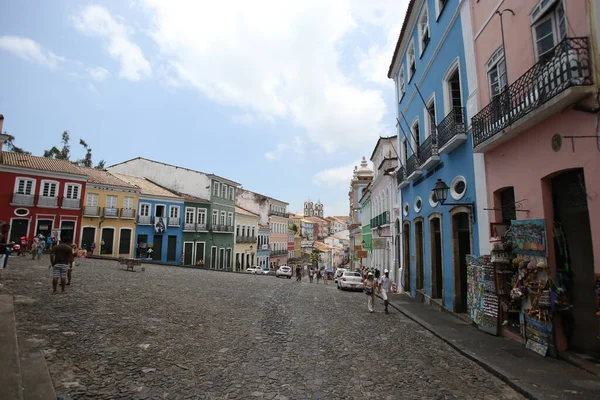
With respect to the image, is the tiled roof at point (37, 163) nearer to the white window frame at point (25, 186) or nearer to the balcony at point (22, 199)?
the white window frame at point (25, 186)

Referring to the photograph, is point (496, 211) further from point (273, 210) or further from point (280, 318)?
point (273, 210)

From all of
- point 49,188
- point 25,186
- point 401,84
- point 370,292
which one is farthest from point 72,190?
point 370,292

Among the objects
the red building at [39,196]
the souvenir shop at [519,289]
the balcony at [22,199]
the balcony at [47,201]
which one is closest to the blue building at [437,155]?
the souvenir shop at [519,289]

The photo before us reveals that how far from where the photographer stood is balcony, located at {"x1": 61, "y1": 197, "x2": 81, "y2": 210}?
2700cm

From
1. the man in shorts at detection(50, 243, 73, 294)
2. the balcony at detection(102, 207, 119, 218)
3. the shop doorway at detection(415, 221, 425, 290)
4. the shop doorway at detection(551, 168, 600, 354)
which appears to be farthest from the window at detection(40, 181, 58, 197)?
the shop doorway at detection(551, 168, 600, 354)

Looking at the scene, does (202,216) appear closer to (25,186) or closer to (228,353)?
(25,186)

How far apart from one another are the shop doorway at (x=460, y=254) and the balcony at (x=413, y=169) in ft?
10.6

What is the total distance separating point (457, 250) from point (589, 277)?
475 cm

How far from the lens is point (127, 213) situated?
30922 millimetres

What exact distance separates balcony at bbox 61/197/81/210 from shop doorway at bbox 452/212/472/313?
28129 mm

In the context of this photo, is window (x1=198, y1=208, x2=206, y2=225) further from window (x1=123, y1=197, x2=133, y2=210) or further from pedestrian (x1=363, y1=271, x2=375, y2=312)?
pedestrian (x1=363, y1=271, x2=375, y2=312)

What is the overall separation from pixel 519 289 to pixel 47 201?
30543mm

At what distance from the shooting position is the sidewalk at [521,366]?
473 cm

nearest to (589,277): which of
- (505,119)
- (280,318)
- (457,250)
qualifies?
(505,119)
